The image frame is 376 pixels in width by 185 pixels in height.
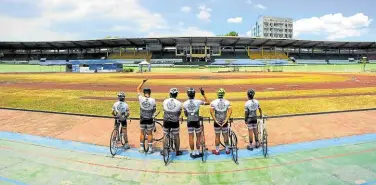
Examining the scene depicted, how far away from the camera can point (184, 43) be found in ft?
243

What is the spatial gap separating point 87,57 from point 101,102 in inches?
2758

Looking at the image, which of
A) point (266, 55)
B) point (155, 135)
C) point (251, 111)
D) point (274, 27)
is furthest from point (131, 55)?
point (274, 27)

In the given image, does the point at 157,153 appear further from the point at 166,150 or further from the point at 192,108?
the point at 192,108

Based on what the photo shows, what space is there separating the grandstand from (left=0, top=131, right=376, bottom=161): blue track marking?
200 feet

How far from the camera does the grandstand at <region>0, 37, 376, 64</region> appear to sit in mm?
73188

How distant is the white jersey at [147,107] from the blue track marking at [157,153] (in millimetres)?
1147

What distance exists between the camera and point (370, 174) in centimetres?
612

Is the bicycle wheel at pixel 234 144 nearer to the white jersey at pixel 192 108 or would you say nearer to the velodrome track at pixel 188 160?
the velodrome track at pixel 188 160

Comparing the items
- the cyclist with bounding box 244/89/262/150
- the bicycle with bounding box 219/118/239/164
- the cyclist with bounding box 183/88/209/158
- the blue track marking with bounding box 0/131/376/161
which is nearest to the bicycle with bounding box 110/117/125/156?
the blue track marking with bounding box 0/131/376/161

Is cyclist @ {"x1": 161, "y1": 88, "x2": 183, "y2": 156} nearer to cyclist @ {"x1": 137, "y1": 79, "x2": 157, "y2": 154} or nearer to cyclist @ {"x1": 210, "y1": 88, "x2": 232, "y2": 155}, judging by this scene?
cyclist @ {"x1": 137, "y1": 79, "x2": 157, "y2": 154}

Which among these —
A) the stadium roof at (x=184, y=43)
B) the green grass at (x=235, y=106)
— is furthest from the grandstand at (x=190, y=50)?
the green grass at (x=235, y=106)

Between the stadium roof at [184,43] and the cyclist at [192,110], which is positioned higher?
the stadium roof at [184,43]

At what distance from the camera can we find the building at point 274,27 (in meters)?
170

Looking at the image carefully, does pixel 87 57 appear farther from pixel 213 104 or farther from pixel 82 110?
pixel 213 104
